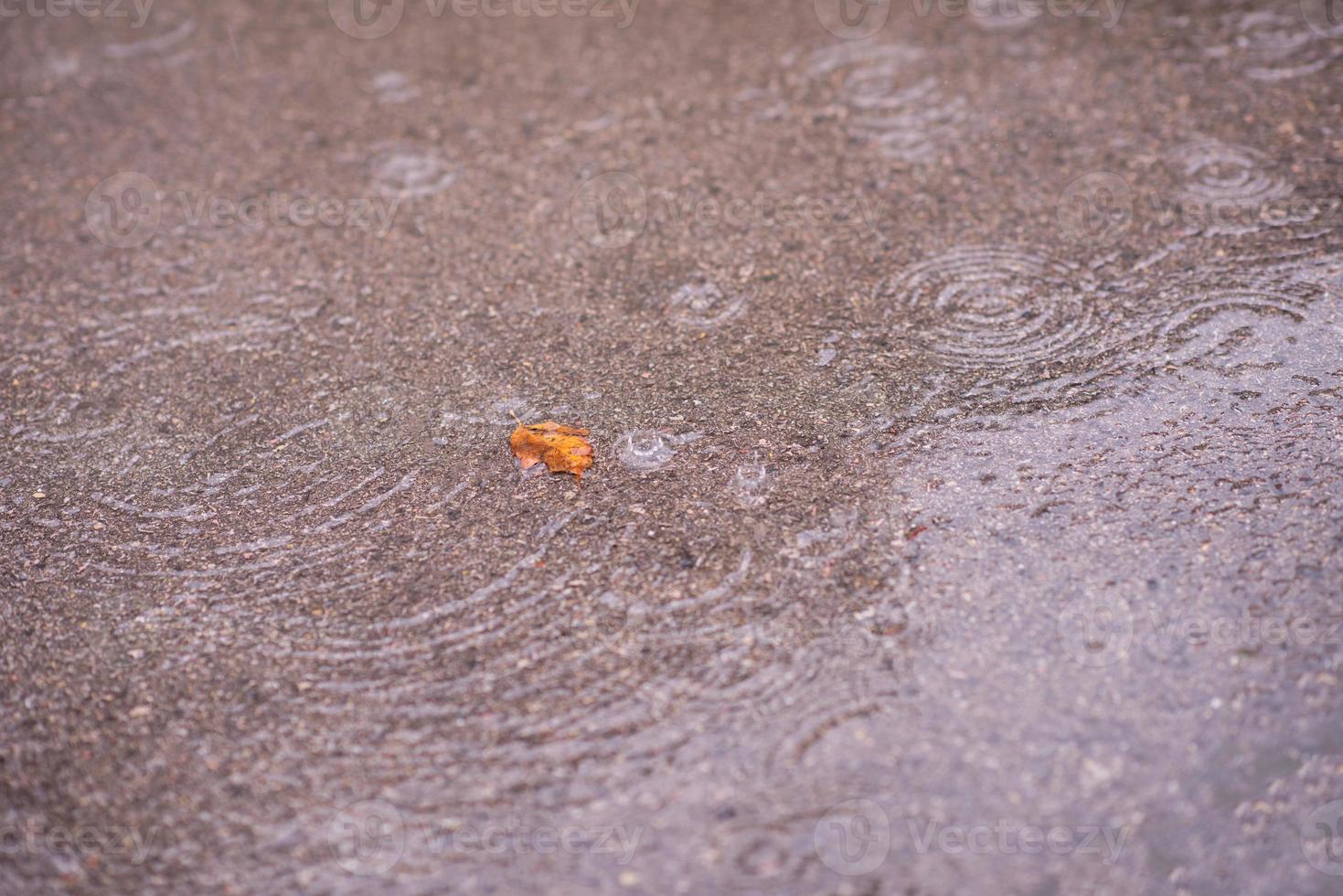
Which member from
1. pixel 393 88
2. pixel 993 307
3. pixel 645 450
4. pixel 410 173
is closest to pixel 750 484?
pixel 645 450

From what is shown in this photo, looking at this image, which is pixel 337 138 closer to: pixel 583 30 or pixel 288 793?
pixel 583 30

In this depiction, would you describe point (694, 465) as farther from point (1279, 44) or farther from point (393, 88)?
point (1279, 44)

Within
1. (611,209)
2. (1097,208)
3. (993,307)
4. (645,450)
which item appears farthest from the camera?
(611,209)

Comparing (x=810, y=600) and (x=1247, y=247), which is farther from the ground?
(x=1247, y=247)

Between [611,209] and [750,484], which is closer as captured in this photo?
[750,484]

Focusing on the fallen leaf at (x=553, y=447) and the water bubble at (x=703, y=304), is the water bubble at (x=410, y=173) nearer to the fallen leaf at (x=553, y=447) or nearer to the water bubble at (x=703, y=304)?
the water bubble at (x=703, y=304)

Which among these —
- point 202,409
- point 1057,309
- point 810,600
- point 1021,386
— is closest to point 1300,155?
point 1057,309
